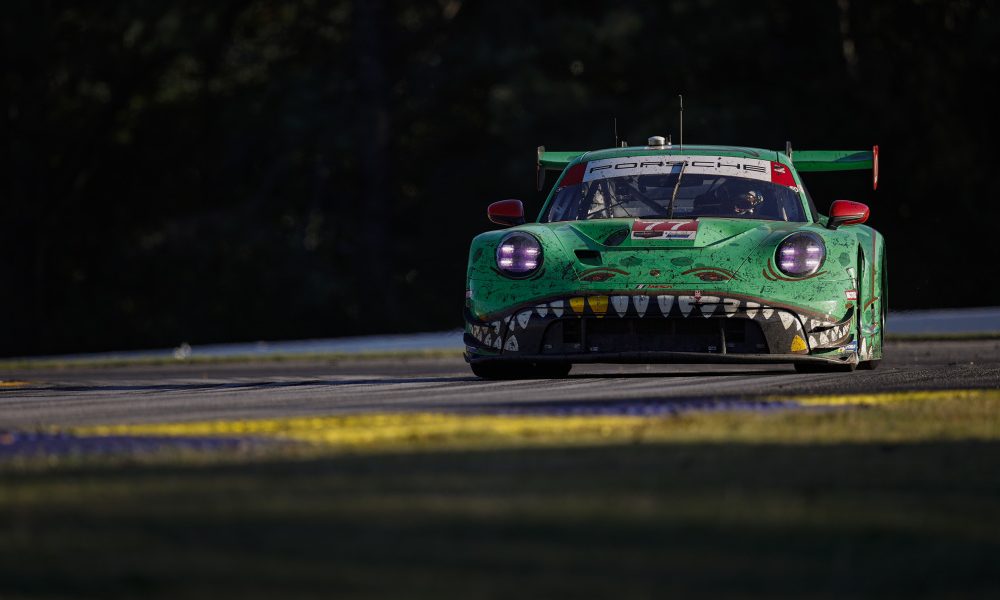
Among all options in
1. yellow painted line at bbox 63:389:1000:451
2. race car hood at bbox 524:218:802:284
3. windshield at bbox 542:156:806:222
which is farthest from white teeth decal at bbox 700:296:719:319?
yellow painted line at bbox 63:389:1000:451

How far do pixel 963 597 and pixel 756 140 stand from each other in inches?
1017

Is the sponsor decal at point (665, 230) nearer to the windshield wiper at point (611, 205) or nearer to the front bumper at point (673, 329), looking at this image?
the front bumper at point (673, 329)

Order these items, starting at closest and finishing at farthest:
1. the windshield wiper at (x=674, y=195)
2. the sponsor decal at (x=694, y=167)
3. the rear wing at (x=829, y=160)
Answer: the windshield wiper at (x=674, y=195)
the sponsor decal at (x=694, y=167)
the rear wing at (x=829, y=160)

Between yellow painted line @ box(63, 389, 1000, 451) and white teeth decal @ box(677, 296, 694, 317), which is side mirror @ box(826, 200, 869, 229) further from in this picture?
yellow painted line @ box(63, 389, 1000, 451)

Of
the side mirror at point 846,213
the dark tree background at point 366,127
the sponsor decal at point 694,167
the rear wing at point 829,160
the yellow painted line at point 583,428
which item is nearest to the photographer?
the yellow painted line at point 583,428

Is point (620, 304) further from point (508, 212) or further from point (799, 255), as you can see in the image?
point (508, 212)

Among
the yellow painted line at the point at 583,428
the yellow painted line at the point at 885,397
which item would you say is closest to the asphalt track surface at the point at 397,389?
the yellow painted line at the point at 885,397

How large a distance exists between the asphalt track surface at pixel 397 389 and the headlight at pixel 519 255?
0.60 m

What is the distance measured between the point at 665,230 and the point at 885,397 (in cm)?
226

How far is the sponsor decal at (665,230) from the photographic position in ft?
33.0

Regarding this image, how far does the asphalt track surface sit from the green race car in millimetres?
176

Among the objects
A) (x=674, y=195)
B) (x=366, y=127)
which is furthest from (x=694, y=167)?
(x=366, y=127)

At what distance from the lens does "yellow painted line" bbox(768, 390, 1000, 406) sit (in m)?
7.84

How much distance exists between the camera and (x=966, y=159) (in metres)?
27.7
